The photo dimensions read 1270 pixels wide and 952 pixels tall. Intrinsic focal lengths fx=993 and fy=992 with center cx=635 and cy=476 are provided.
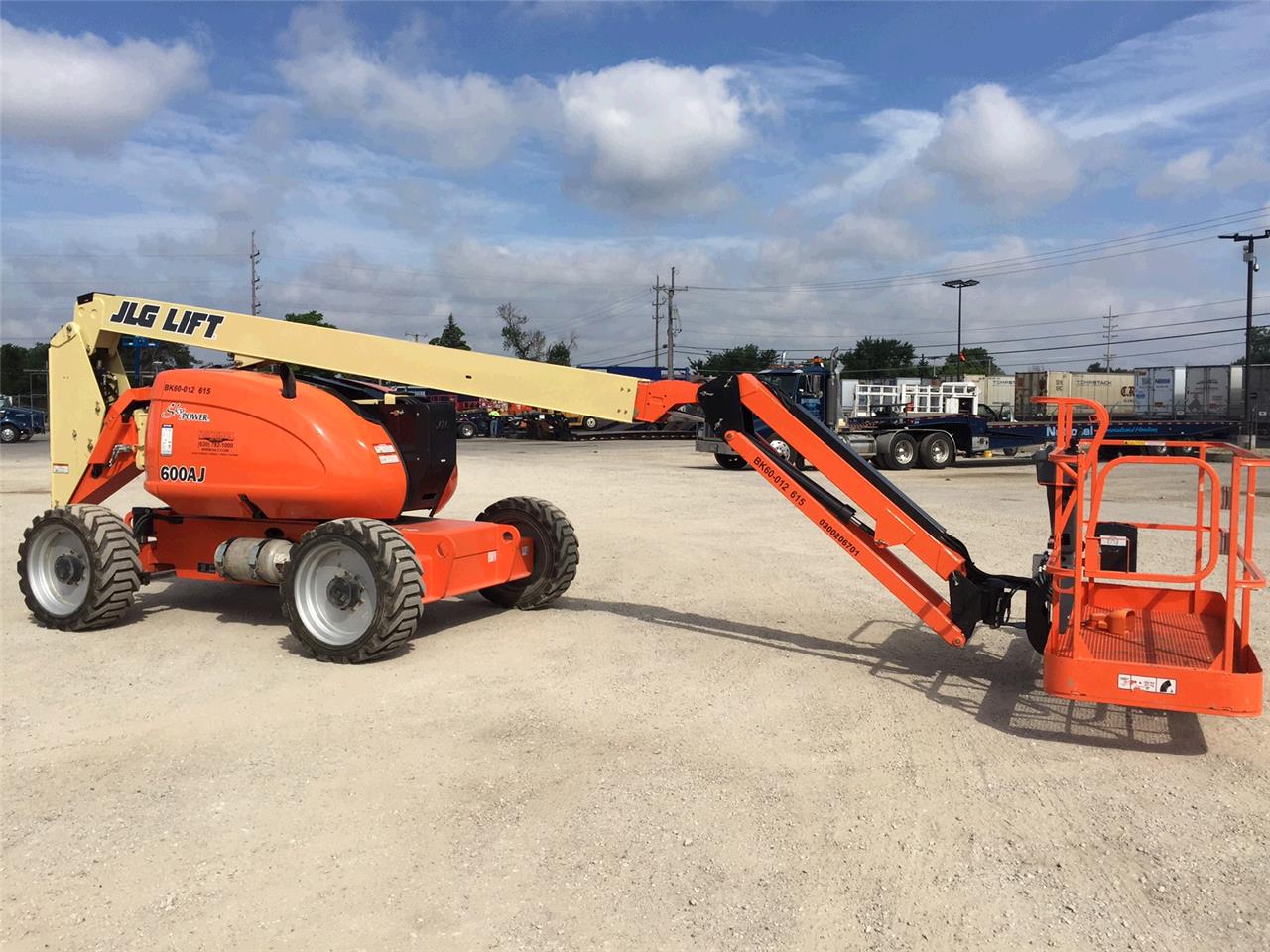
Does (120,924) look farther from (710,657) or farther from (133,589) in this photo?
(133,589)

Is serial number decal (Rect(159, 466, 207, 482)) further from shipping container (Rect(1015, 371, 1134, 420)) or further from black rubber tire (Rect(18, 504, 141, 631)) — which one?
shipping container (Rect(1015, 371, 1134, 420))

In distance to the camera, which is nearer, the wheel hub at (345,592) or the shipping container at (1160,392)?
the wheel hub at (345,592)

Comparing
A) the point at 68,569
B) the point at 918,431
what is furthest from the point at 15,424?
the point at 68,569

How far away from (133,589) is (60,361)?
2.40 meters

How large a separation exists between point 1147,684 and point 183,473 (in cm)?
690

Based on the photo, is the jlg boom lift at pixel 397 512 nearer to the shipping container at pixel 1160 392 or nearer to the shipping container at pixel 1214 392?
the shipping container at pixel 1214 392

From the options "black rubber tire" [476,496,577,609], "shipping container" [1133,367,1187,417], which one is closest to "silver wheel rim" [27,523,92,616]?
"black rubber tire" [476,496,577,609]

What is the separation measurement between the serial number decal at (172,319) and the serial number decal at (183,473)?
1085 mm

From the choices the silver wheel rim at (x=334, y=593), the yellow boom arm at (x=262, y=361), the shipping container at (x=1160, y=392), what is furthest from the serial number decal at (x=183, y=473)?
the shipping container at (x=1160, y=392)

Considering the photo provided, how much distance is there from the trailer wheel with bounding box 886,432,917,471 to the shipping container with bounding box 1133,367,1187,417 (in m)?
22.9

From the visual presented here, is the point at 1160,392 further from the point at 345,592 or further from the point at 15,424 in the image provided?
the point at 15,424

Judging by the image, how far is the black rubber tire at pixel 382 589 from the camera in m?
6.67

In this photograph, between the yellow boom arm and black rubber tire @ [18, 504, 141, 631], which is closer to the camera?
the yellow boom arm

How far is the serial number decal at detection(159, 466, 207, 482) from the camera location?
25.5ft
